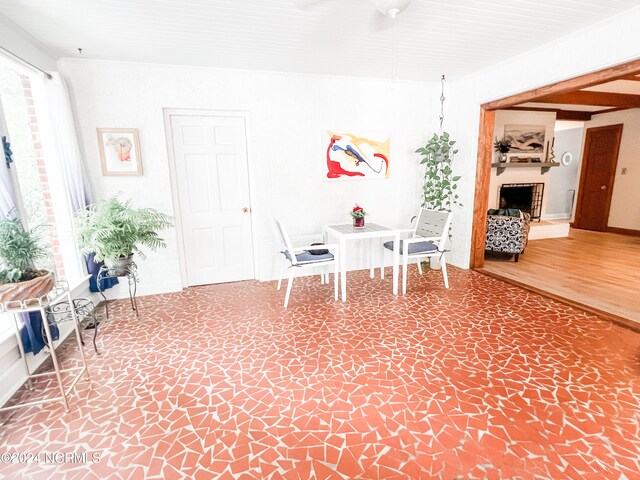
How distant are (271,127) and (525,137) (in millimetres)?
5688

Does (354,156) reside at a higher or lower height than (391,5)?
lower

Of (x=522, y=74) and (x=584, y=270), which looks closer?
(x=522, y=74)

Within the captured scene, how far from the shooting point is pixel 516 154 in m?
6.68

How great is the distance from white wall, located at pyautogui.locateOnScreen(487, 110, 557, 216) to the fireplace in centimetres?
11

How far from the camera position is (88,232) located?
266 centimetres

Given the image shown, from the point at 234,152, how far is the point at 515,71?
11.1 ft

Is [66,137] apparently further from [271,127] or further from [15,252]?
[271,127]

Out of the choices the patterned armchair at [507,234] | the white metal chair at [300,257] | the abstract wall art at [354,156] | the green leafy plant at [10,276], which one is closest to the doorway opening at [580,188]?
the patterned armchair at [507,234]

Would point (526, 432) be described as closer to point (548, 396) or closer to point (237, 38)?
point (548, 396)

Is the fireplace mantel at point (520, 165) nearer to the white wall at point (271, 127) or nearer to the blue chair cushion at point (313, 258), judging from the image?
the white wall at point (271, 127)

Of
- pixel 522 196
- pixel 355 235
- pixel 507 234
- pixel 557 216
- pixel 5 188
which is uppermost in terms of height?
pixel 5 188

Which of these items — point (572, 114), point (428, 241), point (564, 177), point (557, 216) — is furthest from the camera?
point (557, 216)

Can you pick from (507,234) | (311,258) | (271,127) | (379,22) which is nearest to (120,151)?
(271,127)

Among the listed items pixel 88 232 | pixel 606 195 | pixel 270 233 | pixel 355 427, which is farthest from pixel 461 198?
pixel 606 195
